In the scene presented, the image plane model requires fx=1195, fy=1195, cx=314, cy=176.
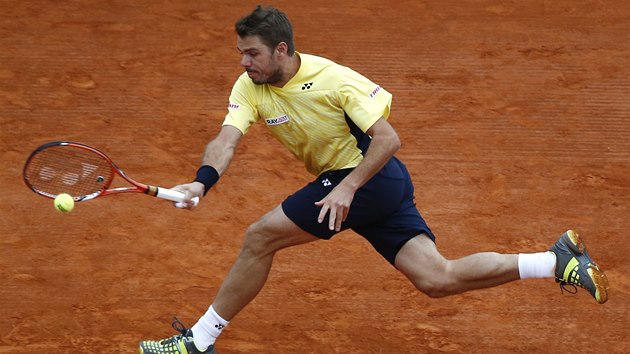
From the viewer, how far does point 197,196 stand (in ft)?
19.5

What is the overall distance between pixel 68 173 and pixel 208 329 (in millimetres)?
1125

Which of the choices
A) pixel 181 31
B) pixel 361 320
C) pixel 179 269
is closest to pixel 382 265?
pixel 361 320

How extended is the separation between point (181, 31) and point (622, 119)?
150 inches

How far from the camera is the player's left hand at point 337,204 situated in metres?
5.88

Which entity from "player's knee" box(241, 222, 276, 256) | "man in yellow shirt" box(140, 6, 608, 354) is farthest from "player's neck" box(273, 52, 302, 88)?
"player's knee" box(241, 222, 276, 256)

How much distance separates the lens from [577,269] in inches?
243

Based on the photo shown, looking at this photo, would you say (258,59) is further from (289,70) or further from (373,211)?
(373,211)

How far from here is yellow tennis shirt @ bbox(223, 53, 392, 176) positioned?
6.06 meters

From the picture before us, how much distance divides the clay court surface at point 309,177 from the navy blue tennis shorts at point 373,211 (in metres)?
0.92

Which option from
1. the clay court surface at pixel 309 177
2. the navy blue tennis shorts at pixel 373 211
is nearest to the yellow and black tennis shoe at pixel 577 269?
the navy blue tennis shorts at pixel 373 211

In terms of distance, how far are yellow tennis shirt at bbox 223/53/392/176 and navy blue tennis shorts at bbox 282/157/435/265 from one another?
0.47 feet

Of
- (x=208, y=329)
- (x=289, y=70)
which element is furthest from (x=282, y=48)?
(x=208, y=329)

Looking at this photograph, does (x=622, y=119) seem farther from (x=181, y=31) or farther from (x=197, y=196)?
(x=197, y=196)

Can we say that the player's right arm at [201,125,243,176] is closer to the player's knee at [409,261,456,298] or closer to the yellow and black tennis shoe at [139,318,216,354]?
the yellow and black tennis shoe at [139,318,216,354]
